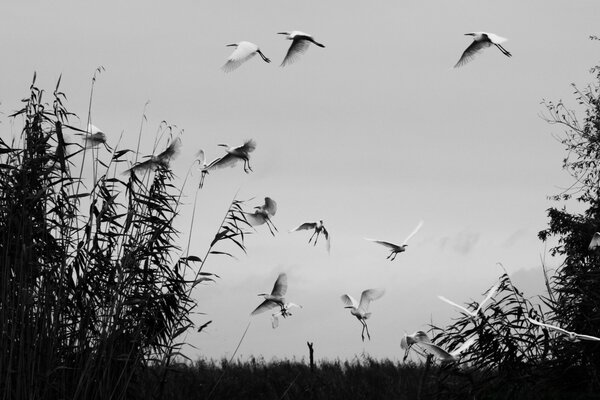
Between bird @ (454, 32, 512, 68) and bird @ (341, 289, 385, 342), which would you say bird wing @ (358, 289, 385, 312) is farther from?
bird @ (454, 32, 512, 68)

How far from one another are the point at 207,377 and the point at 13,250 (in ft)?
17.6

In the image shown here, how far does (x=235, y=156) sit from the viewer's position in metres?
7.73

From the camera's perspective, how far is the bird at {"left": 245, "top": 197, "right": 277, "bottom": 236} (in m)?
7.53

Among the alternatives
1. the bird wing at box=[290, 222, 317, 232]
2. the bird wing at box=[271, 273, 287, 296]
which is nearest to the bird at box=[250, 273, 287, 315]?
the bird wing at box=[271, 273, 287, 296]

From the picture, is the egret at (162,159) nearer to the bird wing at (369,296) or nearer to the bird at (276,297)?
the bird at (276,297)

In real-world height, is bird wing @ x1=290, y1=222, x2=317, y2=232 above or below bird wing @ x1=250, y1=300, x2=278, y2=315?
above

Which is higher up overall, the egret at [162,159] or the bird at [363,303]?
the egret at [162,159]

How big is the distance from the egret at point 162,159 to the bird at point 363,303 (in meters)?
2.22

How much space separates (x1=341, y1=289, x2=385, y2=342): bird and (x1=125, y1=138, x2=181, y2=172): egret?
2219 millimetres

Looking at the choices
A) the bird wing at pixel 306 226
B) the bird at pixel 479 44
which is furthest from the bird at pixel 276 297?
the bird at pixel 479 44

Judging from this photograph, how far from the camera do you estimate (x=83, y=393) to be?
654 cm

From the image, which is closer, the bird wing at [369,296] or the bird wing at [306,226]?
the bird wing at [306,226]

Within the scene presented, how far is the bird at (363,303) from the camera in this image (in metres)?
8.20

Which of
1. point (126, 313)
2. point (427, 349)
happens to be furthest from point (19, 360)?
point (427, 349)
